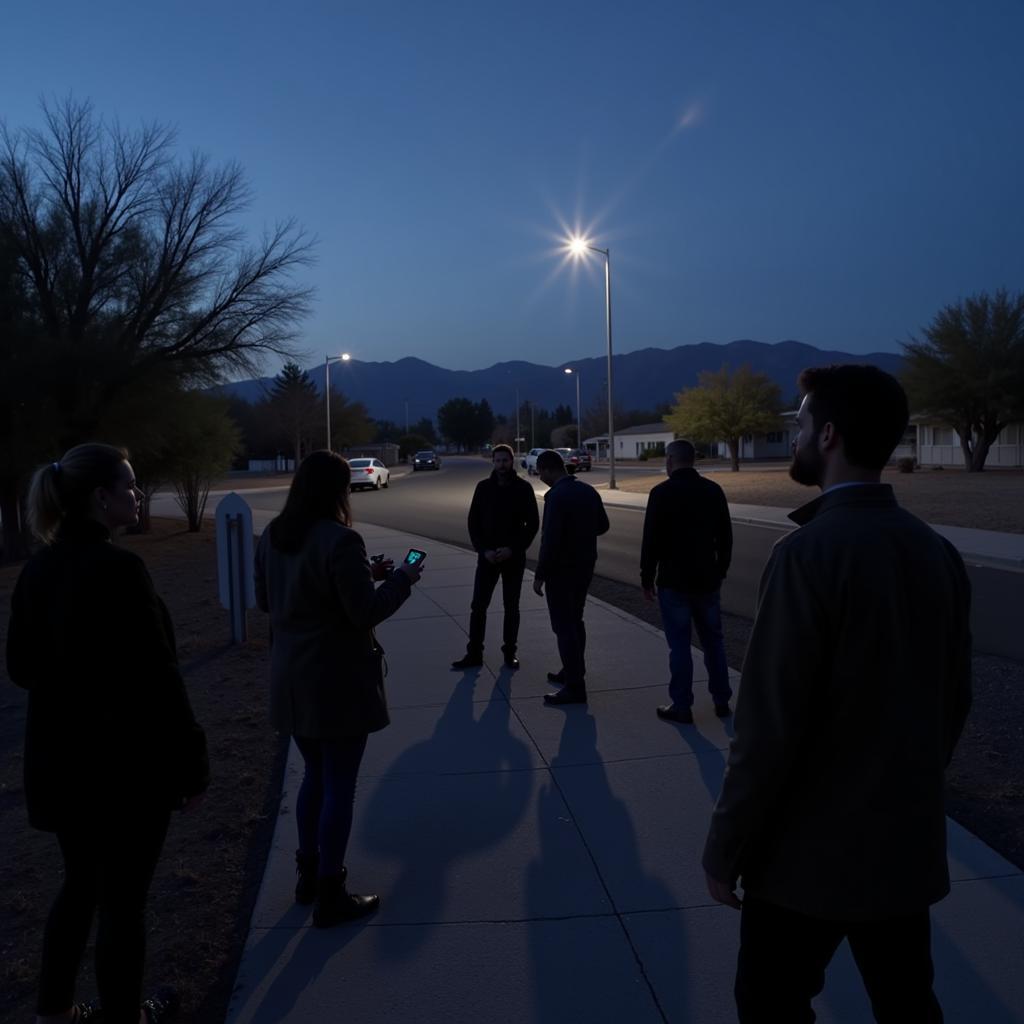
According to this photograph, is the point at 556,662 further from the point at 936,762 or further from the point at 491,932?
the point at 936,762

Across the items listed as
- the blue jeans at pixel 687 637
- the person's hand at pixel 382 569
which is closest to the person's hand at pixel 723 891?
the person's hand at pixel 382 569

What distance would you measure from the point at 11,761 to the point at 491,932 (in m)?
3.82

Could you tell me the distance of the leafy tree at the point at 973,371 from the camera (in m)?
40.4

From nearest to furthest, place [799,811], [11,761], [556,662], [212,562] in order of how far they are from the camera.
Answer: [799,811]
[11,761]
[556,662]
[212,562]

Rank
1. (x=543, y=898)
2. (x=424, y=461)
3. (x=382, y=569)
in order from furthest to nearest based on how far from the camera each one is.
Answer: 1. (x=424, y=461)
2. (x=382, y=569)
3. (x=543, y=898)

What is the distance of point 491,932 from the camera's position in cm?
343

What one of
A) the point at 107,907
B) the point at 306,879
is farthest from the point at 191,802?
the point at 306,879

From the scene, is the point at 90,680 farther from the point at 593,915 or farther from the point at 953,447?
the point at 953,447

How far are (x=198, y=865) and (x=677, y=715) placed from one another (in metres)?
3.04

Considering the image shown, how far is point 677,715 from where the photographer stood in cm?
589

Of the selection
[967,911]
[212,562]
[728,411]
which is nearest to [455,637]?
[967,911]

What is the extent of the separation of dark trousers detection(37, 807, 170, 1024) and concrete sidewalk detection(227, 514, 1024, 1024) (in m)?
0.52

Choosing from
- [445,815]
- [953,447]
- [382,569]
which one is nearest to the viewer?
[382,569]

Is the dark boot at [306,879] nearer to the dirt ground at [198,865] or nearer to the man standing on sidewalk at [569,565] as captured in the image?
the dirt ground at [198,865]
